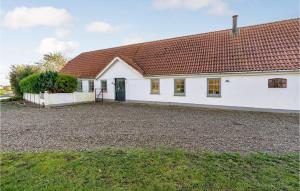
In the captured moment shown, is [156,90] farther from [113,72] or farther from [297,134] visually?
[297,134]

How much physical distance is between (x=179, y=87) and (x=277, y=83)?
6659mm

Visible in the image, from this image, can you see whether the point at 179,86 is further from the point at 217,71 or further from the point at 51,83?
the point at 51,83

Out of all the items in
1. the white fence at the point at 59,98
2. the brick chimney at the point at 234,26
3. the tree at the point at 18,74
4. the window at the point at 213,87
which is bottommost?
the white fence at the point at 59,98

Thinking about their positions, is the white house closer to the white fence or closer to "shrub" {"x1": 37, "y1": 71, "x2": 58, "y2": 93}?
the white fence

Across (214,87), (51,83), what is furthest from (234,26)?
(51,83)

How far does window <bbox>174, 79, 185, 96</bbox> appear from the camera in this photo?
58.6ft


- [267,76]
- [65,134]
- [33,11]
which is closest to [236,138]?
[65,134]

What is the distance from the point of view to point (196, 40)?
66.8 feet

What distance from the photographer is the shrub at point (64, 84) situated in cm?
1987

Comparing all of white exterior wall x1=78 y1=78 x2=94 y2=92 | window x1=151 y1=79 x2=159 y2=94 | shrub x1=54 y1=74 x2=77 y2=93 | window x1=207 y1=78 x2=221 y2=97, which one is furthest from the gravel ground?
white exterior wall x1=78 y1=78 x2=94 y2=92

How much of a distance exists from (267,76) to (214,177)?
11599 millimetres

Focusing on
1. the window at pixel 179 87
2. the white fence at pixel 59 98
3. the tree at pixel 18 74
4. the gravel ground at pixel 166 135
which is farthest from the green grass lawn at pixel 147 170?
the tree at pixel 18 74

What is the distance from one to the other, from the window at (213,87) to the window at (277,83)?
3.14 meters

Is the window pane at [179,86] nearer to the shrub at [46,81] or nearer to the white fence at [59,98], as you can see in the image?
the white fence at [59,98]
